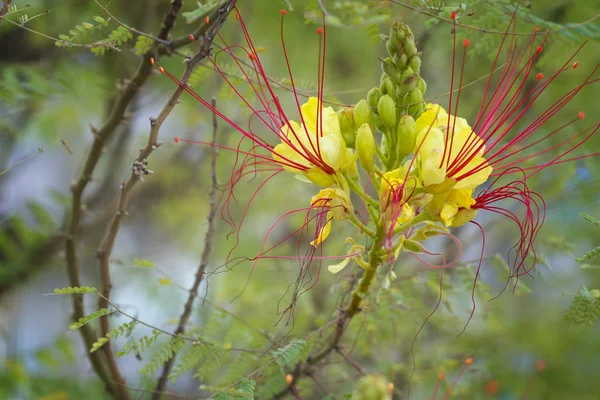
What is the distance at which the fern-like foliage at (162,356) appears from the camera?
89 cm

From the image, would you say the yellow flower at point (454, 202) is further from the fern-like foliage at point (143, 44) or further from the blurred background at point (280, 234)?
the fern-like foliage at point (143, 44)

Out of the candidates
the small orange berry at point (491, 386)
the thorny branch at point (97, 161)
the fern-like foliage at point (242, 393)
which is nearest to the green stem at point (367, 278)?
the fern-like foliage at point (242, 393)

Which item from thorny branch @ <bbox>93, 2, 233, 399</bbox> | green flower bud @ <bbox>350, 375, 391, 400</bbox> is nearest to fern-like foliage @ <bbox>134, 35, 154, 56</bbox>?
thorny branch @ <bbox>93, 2, 233, 399</bbox>

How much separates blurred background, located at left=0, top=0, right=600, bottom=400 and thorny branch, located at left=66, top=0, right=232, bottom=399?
0.03 m

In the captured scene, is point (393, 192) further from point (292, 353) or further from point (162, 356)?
point (162, 356)

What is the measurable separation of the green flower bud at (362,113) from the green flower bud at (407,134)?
0.16ft

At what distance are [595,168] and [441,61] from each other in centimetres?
86

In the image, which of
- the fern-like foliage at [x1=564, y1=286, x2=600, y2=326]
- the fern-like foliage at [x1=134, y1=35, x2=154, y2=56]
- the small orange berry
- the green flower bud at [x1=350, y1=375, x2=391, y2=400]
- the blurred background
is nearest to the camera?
the green flower bud at [x1=350, y1=375, x2=391, y2=400]

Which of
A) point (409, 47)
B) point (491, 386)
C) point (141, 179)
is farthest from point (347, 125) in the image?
point (491, 386)

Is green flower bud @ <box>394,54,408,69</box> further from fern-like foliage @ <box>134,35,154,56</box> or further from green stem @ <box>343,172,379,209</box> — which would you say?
fern-like foliage @ <box>134,35,154,56</box>

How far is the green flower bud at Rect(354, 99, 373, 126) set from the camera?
0.82m

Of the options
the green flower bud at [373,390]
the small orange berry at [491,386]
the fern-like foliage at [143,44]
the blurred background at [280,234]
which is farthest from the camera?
the small orange berry at [491,386]

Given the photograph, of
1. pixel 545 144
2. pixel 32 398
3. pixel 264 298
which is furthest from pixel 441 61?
pixel 32 398

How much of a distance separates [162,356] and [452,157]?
54 cm
